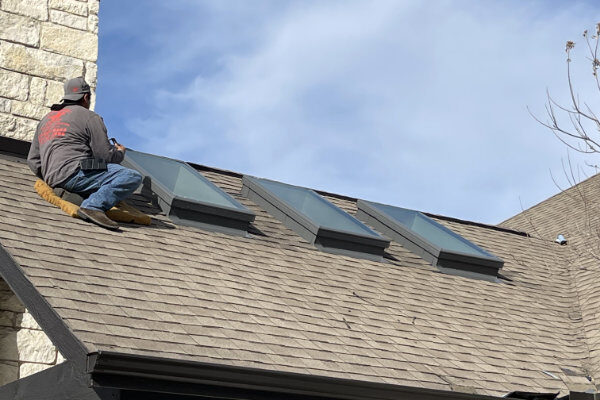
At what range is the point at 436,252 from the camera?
10.3 m

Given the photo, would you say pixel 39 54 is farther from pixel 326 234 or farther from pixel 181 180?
pixel 326 234

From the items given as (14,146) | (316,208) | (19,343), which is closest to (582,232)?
(316,208)

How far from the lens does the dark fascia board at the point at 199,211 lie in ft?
28.6

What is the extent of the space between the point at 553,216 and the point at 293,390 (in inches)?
437

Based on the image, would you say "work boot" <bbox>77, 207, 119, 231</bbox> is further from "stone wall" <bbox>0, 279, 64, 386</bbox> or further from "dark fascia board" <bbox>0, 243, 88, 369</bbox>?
"dark fascia board" <bbox>0, 243, 88, 369</bbox>

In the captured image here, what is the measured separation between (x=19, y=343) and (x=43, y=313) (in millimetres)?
1881

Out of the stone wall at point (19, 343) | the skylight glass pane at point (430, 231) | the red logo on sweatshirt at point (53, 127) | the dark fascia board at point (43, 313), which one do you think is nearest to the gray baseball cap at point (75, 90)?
the red logo on sweatshirt at point (53, 127)

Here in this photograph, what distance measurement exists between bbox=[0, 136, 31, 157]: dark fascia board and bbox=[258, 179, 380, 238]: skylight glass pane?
9.51ft

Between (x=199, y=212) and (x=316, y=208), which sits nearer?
(x=199, y=212)

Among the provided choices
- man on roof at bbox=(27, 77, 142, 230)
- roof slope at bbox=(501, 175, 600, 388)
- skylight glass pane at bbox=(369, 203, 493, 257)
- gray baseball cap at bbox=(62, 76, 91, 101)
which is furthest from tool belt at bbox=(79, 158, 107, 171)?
skylight glass pane at bbox=(369, 203, 493, 257)

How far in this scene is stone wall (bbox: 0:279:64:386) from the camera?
715 centimetres

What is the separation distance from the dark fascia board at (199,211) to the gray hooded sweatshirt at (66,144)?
793 mm

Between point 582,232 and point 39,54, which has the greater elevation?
point 39,54

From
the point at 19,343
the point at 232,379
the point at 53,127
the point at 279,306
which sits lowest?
the point at 19,343
